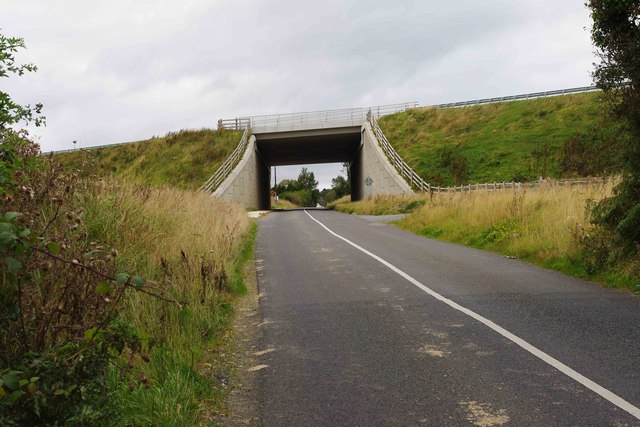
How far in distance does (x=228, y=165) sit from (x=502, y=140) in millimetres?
23661

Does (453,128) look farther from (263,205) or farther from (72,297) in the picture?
(72,297)

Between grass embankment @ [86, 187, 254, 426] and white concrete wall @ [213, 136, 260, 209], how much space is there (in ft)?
89.3

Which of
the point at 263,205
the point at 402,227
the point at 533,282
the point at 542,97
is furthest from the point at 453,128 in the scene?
the point at 533,282

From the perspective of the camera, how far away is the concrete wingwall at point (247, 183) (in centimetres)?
3916

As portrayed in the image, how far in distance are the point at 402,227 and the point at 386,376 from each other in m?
17.4

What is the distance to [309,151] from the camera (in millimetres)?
56625

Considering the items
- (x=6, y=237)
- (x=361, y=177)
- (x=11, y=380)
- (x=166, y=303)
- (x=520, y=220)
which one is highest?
(x=361, y=177)

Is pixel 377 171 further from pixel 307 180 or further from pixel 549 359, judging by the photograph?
pixel 307 180

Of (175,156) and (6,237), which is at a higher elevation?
(175,156)

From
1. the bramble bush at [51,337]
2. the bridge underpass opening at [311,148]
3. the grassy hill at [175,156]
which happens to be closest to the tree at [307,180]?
the bridge underpass opening at [311,148]

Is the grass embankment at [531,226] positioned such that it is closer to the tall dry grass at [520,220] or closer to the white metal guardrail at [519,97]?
the tall dry grass at [520,220]

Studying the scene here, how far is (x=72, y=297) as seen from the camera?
3.96 m

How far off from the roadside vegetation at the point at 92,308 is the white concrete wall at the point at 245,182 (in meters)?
29.0

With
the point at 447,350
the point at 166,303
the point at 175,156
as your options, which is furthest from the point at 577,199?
the point at 175,156
